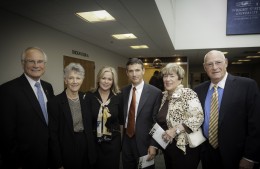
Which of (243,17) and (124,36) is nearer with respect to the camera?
(124,36)

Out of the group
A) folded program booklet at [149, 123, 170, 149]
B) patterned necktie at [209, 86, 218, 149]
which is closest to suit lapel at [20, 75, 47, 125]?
folded program booklet at [149, 123, 170, 149]

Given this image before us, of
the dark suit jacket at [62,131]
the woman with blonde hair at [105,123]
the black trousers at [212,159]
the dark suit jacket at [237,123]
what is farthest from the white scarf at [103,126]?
the dark suit jacket at [237,123]

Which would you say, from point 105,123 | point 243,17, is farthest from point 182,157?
point 243,17

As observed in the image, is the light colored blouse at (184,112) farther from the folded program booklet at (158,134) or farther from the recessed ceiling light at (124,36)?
A: the recessed ceiling light at (124,36)

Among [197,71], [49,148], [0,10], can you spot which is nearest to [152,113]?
[49,148]

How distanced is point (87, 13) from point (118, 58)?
571 centimetres

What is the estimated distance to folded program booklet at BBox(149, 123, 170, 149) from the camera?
2.29m

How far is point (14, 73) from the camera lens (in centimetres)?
399

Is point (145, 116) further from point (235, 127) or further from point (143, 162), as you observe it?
point (235, 127)

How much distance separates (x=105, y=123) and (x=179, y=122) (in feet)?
2.71

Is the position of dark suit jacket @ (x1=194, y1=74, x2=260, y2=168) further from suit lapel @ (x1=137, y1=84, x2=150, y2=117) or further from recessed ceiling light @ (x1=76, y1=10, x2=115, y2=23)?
recessed ceiling light @ (x1=76, y1=10, x2=115, y2=23)

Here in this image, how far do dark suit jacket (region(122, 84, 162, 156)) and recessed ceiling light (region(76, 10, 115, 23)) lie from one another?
232 cm

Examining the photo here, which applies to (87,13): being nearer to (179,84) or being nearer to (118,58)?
(179,84)

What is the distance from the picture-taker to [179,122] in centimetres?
224
